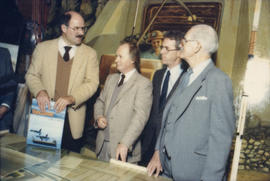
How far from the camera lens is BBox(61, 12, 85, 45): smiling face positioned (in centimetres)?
259

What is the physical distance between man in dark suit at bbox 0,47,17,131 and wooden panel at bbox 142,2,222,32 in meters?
2.15

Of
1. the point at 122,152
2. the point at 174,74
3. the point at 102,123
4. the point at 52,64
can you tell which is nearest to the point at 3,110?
the point at 52,64

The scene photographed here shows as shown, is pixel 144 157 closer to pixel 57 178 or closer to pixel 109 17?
pixel 57 178

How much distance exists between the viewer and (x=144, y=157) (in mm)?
2729

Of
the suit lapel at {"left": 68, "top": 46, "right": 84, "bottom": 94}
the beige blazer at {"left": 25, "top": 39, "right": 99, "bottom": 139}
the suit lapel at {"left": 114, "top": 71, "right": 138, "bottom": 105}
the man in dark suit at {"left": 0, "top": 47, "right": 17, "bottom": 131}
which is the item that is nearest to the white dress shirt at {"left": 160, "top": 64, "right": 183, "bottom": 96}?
the suit lapel at {"left": 114, "top": 71, "right": 138, "bottom": 105}

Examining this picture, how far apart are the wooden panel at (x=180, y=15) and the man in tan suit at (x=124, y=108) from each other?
97 cm

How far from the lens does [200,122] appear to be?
159cm

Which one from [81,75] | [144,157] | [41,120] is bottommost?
[144,157]

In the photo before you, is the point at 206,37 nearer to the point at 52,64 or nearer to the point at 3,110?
the point at 52,64

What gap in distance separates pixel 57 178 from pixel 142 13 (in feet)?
9.19

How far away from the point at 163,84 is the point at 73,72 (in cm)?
103

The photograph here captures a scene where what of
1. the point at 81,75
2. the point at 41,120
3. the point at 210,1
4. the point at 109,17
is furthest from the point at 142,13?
the point at 41,120

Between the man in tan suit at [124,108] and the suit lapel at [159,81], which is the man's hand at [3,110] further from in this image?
the suit lapel at [159,81]

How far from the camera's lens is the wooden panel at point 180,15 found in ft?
9.84
